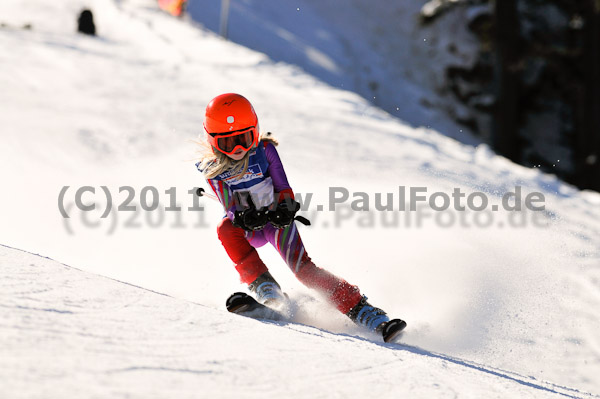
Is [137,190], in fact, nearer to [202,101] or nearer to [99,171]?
[99,171]

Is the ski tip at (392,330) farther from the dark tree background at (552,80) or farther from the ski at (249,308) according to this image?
the dark tree background at (552,80)

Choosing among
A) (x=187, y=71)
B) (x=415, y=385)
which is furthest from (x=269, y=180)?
(x=187, y=71)

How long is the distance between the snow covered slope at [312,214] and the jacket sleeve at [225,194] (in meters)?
0.65

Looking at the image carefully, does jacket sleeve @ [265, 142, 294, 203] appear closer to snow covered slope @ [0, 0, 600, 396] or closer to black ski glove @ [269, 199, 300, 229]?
black ski glove @ [269, 199, 300, 229]

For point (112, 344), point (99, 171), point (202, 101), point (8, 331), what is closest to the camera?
point (8, 331)

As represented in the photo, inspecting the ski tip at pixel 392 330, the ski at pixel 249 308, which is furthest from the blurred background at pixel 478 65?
the ski at pixel 249 308

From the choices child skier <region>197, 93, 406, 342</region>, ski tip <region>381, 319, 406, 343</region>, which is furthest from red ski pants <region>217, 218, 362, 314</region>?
ski tip <region>381, 319, 406, 343</region>

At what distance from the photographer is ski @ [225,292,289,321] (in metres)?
3.37

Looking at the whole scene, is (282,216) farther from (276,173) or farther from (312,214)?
(312,214)

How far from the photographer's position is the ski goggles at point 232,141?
3.66 metres

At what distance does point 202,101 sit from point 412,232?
509 centimetres

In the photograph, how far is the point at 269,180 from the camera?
153 inches

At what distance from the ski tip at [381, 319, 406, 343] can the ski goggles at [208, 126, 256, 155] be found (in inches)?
52.2

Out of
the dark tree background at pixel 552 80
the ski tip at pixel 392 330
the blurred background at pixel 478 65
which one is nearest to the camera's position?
the ski tip at pixel 392 330
